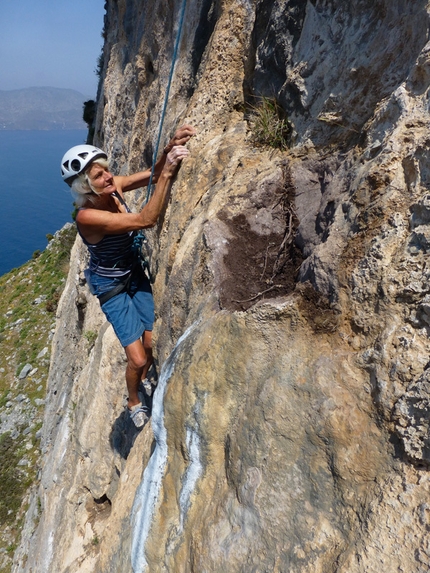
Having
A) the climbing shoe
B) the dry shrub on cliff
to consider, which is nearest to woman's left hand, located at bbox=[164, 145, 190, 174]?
the dry shrub on cliff

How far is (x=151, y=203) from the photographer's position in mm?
4730

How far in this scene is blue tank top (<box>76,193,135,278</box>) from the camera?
5.21 metres

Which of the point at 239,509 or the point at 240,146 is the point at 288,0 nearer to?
the point at 240,146

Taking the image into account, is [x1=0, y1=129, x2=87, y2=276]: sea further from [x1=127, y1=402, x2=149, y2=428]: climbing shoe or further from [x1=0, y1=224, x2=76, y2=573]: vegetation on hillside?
[x1=127, y1=402, x2=149, y2=428]: climbing shoe

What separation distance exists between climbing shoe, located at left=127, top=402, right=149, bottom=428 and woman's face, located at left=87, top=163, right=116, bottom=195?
282cm

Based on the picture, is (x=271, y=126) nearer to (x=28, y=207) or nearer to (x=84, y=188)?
(x=84, y=188)

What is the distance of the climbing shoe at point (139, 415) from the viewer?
5785 mm

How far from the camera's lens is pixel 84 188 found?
16.2 ft

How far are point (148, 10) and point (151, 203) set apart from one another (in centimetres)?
619

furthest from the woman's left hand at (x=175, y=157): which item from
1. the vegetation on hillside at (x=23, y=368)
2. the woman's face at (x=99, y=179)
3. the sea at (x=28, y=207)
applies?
the sea at (x=28, y=207)

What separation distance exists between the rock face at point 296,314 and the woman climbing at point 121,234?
0.32m

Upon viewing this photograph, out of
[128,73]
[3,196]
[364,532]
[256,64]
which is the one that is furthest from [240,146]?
[3,196]

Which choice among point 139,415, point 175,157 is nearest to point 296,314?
point 175,157

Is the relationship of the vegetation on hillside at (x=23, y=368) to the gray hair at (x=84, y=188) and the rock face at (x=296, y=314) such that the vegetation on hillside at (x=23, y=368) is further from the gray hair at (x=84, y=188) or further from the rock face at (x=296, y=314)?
the gray hair at (x=84, y=188)
